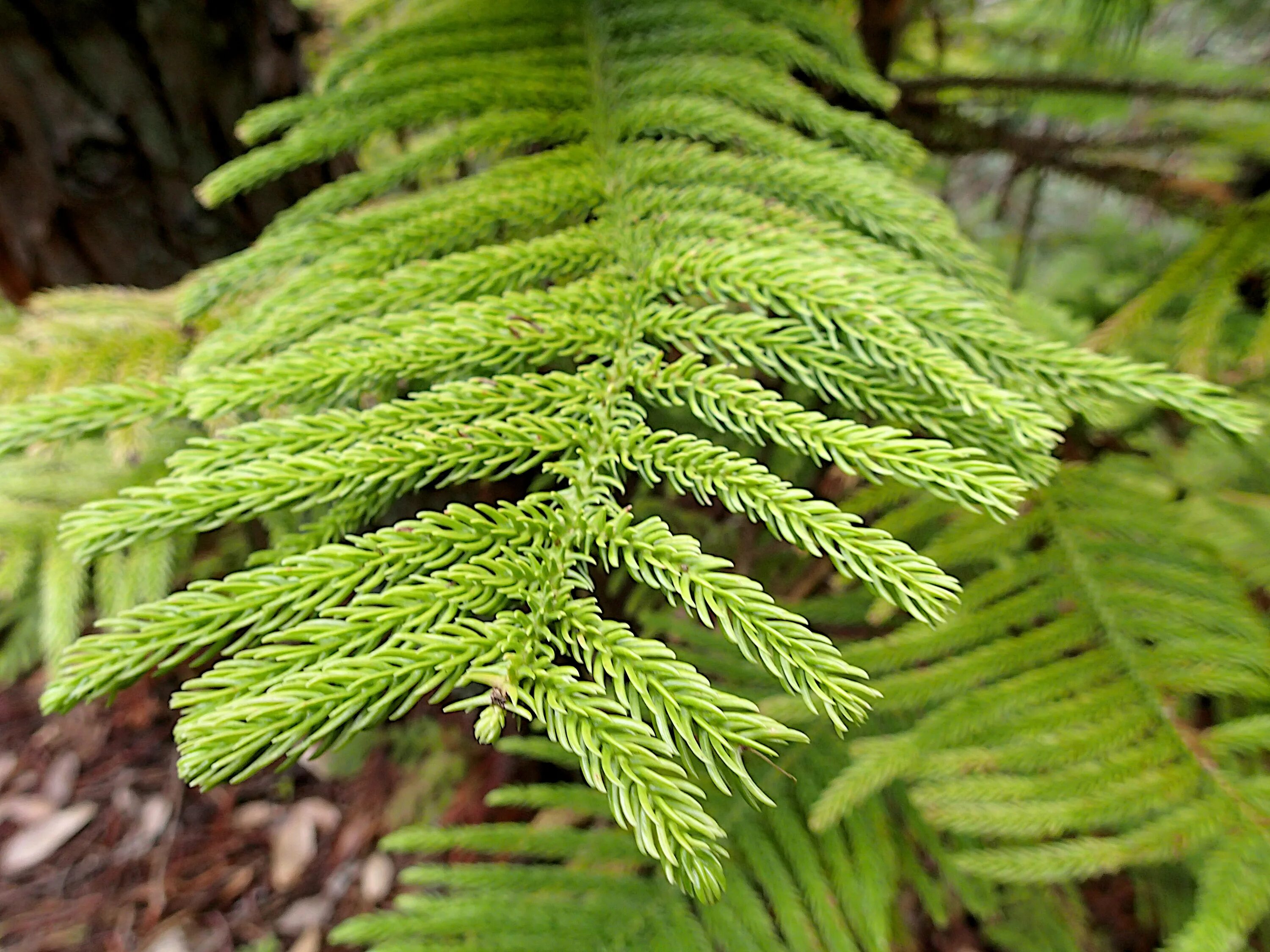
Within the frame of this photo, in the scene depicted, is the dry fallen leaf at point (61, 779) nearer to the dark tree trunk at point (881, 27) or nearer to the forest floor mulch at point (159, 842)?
the forest floor mulch at point (159, 842)

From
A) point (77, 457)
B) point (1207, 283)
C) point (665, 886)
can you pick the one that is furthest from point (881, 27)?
point (77, 457)

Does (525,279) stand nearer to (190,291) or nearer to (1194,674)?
(190,291)

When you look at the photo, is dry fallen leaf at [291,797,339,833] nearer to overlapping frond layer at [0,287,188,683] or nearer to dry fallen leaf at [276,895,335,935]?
dry fallen leaf at [276,895,335,935]

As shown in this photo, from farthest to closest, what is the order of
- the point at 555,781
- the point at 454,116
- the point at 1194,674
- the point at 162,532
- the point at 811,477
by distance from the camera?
the point at 555,781
the point at 811,477
the point at 454,116
the point at 1194,674
the point at 162,532

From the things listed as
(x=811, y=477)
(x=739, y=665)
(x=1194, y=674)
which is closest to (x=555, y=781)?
(x=739, y=665)

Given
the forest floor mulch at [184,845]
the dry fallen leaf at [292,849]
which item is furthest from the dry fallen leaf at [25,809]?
the dry fallen leaf at [292,849]

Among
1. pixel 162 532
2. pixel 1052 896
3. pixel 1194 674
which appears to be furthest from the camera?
pixel 1052 896

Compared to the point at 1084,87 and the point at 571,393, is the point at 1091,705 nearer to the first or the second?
the point at 571,393
